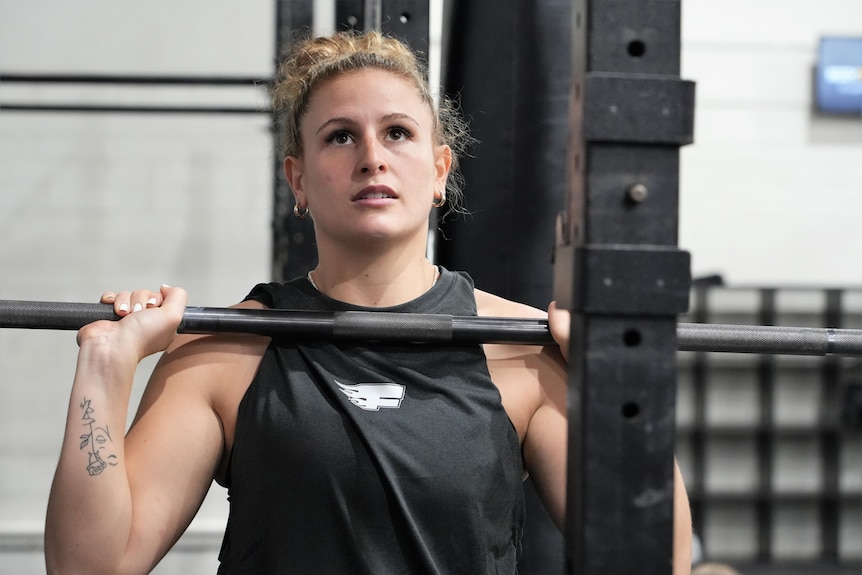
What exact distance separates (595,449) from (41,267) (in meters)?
3.53

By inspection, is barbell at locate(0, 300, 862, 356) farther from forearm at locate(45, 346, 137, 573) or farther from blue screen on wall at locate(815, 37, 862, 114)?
blue screen on wall at locate(815, 37, 862, 114)

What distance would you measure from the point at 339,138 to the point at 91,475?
1.61 ft

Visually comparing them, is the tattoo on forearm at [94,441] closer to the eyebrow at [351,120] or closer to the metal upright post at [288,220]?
the eyebrow at [351,120]

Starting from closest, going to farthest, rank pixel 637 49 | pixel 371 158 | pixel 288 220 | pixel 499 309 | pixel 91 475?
1. pixel 637 49
2. pixel 91 475
3. pixel 371 158
4. pixel 499 309
5. pixel 288 220

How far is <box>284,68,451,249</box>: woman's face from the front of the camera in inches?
41.3

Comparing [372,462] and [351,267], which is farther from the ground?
[351,267]

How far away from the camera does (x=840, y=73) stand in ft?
13.8

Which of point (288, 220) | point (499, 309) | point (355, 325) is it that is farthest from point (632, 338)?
point (288, 220)

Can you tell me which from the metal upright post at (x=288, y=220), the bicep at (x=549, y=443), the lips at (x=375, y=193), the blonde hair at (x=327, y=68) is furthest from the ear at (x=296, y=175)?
the metal upright post at (x=288, y=220)

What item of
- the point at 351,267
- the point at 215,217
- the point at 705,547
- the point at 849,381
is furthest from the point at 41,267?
the point at 849,381

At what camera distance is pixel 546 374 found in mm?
1120

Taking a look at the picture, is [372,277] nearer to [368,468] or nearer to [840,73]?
[368,468]

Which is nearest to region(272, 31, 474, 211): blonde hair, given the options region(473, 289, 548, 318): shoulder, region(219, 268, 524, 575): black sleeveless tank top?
region(473, 289, 548, 318): shoulder

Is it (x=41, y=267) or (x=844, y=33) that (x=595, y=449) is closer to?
(x=41, y=267)
